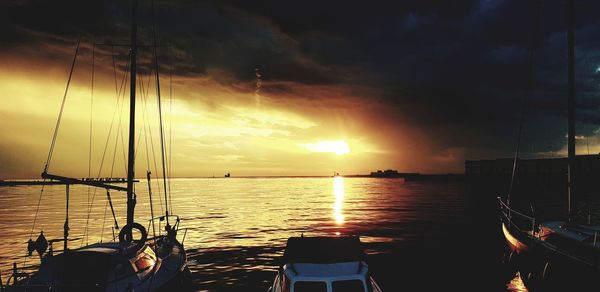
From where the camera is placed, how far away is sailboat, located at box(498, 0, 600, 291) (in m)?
17.9

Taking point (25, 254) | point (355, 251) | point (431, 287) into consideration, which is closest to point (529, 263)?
point (431, 287)

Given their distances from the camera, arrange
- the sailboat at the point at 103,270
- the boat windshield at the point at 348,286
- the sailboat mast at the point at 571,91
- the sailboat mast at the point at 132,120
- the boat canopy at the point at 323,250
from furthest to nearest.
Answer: the sailboat mast at the point at 571,91, the sailboat mast at the point at 132,120, the sailboat at the point at 103,270, the boat canopy at the point at 323,250, the boat windshield at the point at 348,286

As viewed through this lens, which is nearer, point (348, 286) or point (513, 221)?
point (348, 286)

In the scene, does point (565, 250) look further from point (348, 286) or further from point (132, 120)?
point (132, 120)

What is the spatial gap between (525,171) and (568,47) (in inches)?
7035

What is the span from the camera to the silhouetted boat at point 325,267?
12.1 meters

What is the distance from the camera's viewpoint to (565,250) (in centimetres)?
1989

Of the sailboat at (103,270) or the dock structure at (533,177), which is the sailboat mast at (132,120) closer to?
the sailboat at (103,270)

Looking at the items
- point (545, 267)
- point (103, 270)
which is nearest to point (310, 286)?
point (103, 270)

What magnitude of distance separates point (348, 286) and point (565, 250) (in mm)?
14529

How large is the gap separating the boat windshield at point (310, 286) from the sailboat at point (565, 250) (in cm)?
1305

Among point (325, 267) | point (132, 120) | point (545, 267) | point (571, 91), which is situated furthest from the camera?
point (571, 91)

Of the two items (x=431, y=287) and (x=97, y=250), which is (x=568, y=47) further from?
(x=97, y=250)

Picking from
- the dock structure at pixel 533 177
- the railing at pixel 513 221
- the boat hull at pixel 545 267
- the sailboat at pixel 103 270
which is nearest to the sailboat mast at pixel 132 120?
the sailboat at pixel 103 270
